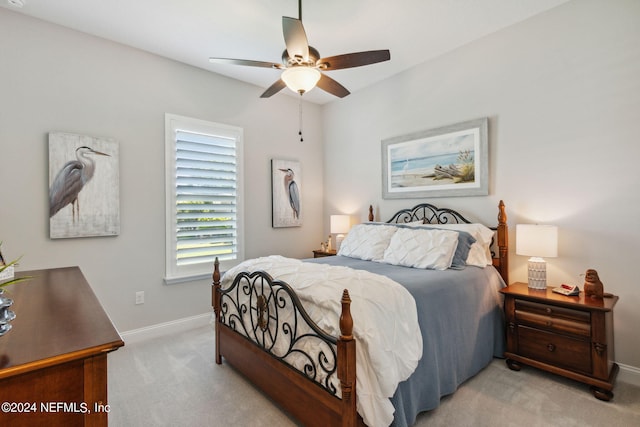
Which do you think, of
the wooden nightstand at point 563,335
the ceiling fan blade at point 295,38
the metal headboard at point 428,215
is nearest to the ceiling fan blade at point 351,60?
the ceiling fan blade at point 295,38

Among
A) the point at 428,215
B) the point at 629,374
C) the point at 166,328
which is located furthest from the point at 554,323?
the point at 166,328

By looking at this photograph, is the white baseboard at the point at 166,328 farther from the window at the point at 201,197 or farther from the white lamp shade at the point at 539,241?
the white lamp shade at the point at 539,241

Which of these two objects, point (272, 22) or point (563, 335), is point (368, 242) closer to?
point (563, 335)

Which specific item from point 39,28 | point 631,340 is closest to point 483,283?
point 631,340

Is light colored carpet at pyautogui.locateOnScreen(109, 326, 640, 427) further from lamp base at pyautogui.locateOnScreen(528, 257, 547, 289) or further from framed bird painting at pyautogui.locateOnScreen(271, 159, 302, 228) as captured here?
framed bird painting at pyautogui.locateOnScreen(271, 159, 302, 228)

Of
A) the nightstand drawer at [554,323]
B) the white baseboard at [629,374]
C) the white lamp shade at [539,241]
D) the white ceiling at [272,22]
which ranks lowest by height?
the white baseboard at [629,374]

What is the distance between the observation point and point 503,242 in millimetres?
2914

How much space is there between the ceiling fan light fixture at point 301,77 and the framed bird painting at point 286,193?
7.01 ft

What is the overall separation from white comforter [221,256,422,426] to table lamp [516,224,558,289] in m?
1.31

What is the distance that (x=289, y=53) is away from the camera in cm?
217

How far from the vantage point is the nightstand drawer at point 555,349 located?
7.38 feet

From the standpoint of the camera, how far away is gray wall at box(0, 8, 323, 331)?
2684mm

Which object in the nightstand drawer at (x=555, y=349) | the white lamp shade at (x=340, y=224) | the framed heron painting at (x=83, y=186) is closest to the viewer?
the nightstand drawer at (x=555, y=349)

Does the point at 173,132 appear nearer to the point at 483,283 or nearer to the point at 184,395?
the point at 184,395
